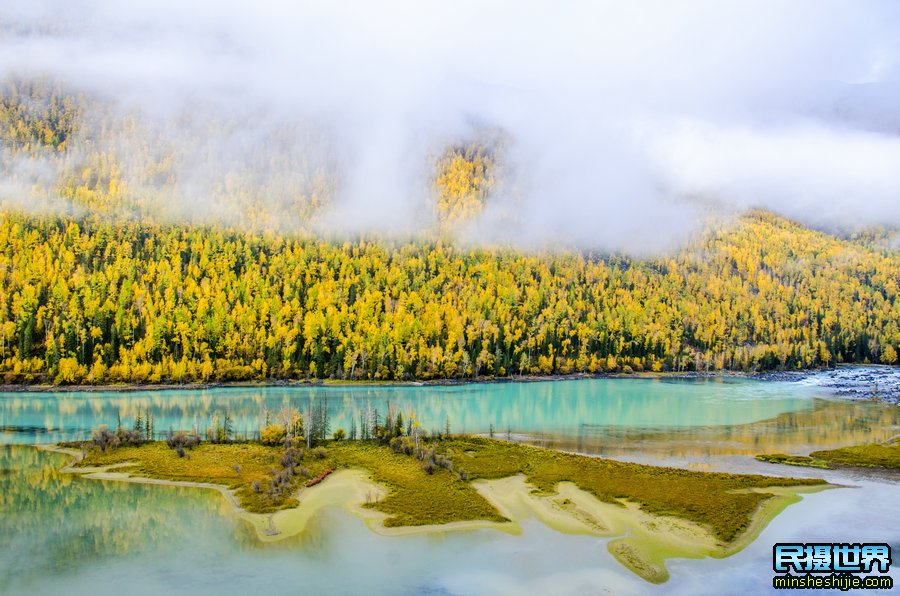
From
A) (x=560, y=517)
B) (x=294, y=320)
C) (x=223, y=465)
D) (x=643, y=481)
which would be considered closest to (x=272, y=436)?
(x=223, y=465)

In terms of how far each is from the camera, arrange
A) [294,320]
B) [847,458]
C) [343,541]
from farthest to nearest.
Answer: [294,320], [847,458], [343,541]

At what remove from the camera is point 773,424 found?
82.4 meters

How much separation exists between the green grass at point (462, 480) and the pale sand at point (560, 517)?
78 cm

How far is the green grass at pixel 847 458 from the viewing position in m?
58.8

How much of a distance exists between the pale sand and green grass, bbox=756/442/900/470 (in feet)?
29.4

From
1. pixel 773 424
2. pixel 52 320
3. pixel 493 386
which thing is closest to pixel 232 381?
pixel 52 320

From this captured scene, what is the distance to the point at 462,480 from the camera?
167ft

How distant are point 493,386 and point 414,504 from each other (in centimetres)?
8840

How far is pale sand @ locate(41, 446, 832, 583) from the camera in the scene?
3788 centimetres

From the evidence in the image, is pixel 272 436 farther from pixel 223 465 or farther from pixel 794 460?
pixel 794 460

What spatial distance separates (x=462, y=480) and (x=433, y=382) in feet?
→ 272

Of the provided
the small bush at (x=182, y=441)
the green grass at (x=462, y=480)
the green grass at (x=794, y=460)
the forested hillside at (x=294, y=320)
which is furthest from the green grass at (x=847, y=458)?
the forested hillside at (x=294, y=320)

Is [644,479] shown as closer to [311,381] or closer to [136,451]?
[136,451]

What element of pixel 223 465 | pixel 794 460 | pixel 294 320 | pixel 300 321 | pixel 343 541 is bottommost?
pixel 343 541
